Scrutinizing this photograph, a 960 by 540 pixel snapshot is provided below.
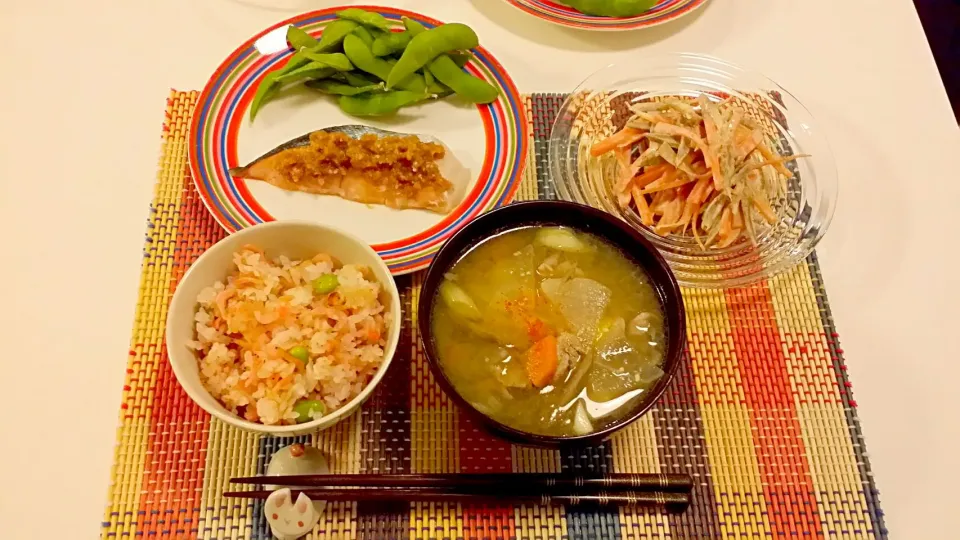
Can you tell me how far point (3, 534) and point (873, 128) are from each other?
271 centimetres

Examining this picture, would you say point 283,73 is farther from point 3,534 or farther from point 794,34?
point 794,34

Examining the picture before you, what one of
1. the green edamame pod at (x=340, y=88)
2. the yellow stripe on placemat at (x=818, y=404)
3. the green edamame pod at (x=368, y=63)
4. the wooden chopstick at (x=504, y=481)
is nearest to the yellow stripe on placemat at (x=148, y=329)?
the wooden chopstick at (x=504, y=481)

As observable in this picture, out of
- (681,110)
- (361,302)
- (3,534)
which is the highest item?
(681,110)

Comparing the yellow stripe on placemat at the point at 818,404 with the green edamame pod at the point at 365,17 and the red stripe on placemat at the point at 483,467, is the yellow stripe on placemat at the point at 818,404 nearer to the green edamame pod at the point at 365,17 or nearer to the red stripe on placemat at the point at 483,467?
the red stripe on placemat at the point at 483,467

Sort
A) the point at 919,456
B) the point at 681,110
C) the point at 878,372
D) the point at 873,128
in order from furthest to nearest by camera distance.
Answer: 1. the point at 873,128
2. the point at 681,110
3. the point at 878,372
4. the point at 919,456

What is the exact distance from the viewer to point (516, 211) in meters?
1.46

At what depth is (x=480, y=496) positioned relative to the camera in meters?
1.38

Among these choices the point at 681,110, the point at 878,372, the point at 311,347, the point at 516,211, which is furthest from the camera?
the point at 681,110

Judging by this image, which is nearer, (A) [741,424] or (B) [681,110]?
(A) [741,424]

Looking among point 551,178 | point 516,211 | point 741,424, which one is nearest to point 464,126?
point 551,178

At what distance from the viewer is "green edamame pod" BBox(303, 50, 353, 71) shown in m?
1.88

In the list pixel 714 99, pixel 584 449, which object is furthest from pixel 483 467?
pixel 714 99

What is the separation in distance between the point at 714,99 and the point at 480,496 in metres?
1.41

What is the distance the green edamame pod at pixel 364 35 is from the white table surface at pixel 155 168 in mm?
337
